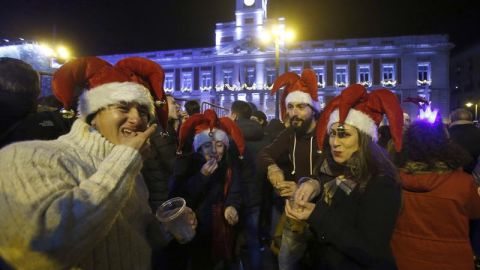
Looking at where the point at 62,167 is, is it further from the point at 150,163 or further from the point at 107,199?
the point at 150,163

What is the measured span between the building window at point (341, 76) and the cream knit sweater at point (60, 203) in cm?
4937

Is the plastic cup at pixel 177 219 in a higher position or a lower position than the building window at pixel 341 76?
lower

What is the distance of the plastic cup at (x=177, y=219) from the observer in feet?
7.04

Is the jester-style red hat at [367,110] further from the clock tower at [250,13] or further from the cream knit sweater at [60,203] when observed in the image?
the clock tower at [250,13]

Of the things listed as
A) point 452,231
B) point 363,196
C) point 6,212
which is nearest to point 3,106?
point 6,212

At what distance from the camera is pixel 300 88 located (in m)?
4.29

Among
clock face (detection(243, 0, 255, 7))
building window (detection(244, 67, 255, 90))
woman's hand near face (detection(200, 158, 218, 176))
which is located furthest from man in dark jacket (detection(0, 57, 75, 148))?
clock face (detection(243, 0, 255, 7))

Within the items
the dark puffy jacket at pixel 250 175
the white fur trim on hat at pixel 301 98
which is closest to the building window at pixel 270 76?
the dark puffy jacket at pixel 250 175

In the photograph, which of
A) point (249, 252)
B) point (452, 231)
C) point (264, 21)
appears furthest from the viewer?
point (264, 21)

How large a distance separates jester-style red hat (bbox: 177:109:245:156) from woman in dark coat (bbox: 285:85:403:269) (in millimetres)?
1499

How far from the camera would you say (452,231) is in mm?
2654

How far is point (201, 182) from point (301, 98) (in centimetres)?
143

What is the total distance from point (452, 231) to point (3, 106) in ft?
9.67

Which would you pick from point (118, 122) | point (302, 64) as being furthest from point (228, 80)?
point (118, 122)
